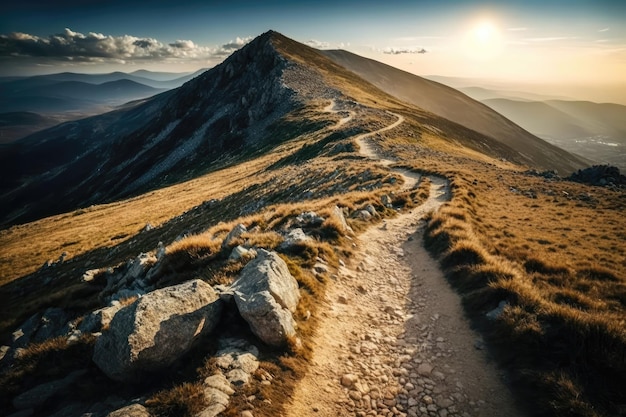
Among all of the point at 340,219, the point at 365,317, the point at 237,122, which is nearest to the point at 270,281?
the point at 365,317

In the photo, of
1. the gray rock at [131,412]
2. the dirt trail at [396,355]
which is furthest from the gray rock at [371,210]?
the gray rock at [131,412]

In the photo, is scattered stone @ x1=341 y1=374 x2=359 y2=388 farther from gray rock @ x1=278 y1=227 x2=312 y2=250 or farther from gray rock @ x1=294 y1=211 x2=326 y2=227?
gray rock @ x1=294 y1=211 x2=326 y2=227

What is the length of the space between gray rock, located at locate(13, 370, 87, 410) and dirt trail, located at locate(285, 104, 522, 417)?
495 cm

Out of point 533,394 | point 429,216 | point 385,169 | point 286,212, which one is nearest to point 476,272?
point 533,394

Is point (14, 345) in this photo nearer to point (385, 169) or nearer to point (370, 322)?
point (370, 322)

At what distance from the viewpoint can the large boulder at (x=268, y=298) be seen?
768cm

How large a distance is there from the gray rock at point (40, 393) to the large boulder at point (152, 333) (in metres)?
0.72

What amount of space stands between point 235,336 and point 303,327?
182 centimetres

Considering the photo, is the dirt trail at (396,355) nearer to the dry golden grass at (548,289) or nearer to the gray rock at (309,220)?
the dry golden grass at (548,289)

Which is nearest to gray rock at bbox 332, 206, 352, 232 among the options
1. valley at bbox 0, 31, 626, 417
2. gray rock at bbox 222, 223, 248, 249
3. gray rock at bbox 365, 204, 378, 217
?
valley at bbox 0, 31, 626, 417

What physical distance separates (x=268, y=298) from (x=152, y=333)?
2613 millimetres

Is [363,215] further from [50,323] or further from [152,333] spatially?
[50,323]

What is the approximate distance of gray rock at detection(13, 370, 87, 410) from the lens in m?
6.66

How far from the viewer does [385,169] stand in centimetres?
3503
